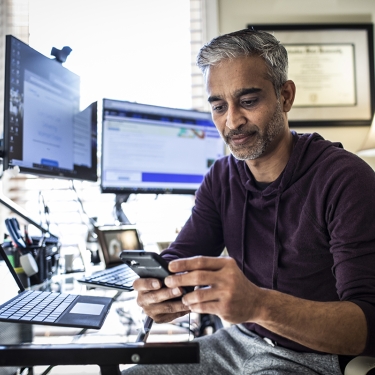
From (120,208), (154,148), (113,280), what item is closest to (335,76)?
(154,148)

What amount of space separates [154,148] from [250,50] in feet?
2.72

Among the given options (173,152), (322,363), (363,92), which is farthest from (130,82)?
(322,363)

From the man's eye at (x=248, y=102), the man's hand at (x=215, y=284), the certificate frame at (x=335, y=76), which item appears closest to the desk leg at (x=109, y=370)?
the man's hand at (x=215, y=284)

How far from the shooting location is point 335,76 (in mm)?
2148

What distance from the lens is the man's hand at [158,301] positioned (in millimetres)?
784

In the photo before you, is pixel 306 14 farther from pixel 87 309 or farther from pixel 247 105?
pixel 87 309

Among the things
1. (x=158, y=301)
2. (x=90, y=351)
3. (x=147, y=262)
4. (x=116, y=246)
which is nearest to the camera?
(x=90, y=351)

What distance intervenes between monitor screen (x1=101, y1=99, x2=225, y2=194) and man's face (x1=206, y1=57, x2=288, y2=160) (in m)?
0.70

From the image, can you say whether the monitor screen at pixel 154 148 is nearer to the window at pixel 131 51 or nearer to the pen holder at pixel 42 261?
the window at pixel 131 51

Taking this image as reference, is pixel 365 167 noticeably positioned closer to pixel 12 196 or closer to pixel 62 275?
pixel 62 275

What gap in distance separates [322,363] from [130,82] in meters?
1.75

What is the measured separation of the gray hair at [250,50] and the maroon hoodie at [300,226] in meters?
0.21

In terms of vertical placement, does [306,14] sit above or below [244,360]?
above

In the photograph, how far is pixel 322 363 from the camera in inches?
35.4
